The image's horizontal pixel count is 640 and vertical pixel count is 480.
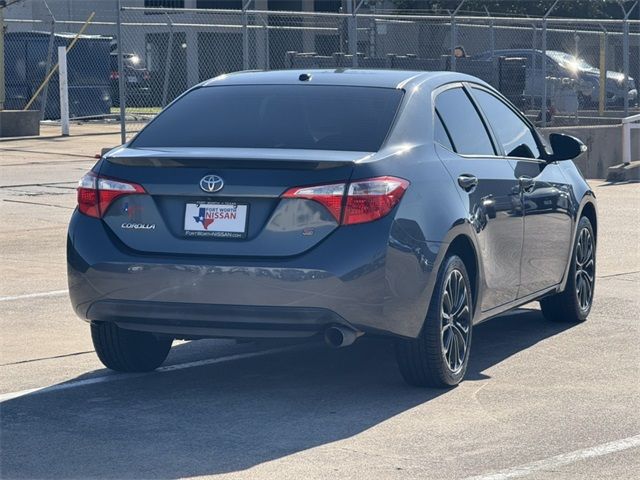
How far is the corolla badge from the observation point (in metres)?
6.57

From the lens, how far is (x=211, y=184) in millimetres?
6582

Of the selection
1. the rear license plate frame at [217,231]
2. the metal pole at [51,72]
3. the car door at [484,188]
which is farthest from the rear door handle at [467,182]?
the metal pole at [51,72]

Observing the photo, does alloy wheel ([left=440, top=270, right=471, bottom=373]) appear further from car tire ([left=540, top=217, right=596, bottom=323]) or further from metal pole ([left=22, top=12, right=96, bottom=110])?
metal pole ([left=22, top=12, right=96, bottom=110])

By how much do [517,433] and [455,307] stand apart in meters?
1.13

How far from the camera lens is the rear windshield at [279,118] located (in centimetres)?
698

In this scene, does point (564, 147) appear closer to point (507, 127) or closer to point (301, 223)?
point (507, 127)

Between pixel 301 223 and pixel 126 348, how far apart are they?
4.70ft

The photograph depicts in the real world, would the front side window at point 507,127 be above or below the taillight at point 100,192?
above

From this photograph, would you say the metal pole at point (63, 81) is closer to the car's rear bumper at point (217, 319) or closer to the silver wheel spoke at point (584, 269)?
the silver wheel spoke at point (584, 269)

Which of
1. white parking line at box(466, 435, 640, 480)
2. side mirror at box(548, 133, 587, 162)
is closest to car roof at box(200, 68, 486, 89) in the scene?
side mirror at box(548, 133, 587, 162)

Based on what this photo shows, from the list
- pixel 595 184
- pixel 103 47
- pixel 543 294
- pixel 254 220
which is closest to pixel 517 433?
pixel 254 220

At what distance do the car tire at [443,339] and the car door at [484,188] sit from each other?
0.94 ft

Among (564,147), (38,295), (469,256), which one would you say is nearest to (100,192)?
(469,256)

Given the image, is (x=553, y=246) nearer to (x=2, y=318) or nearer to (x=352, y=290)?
(x=352, y=290)
